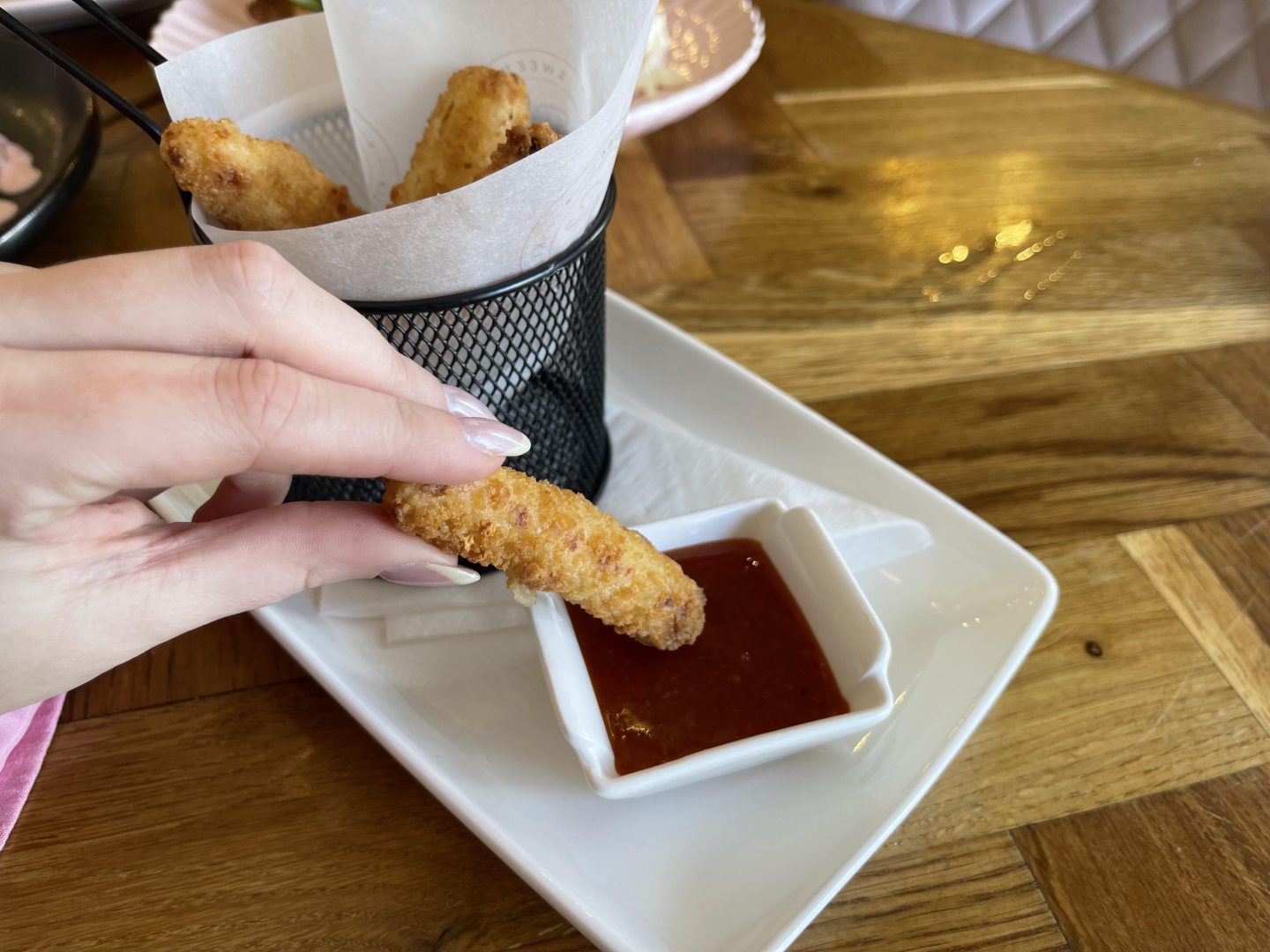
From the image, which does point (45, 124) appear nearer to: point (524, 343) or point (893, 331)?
point (524, 343)

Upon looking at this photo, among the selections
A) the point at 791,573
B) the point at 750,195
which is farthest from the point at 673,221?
the point at 791,573

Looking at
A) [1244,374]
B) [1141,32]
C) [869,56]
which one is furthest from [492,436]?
[1141,32]

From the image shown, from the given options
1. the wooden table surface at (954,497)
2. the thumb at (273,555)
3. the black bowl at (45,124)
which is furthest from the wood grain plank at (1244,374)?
the black bowl at (45,124)

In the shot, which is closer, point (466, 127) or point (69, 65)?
point (69, 65)

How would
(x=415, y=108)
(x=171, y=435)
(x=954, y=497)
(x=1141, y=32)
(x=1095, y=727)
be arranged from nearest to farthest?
(x=171, y=435) → (x=1095, y=727) → (x=415, y=108) → (x=954, y=497) → (x=1141, y=32)

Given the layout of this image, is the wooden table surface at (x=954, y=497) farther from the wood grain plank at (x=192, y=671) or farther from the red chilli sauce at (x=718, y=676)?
the red chilli sauce at (x=718, y=676)
